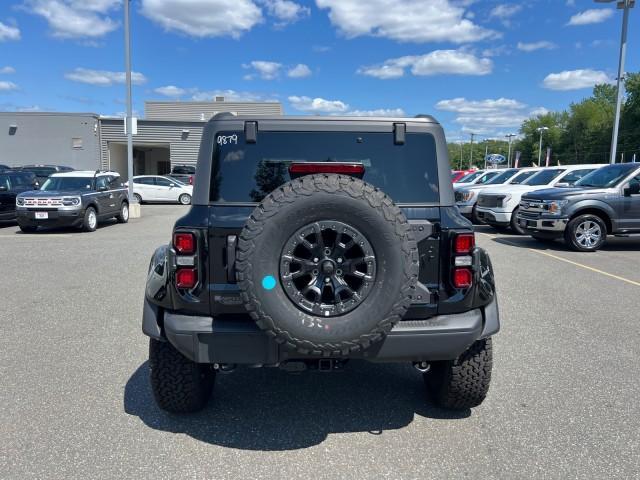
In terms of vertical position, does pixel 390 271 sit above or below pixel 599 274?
above

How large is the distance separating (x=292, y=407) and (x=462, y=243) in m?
1.67

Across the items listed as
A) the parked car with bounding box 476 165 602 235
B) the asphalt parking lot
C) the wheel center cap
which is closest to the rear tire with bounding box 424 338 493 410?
the asphalt parking lot

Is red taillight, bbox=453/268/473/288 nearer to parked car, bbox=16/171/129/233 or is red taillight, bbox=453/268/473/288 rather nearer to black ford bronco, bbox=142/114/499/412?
black ford bronco, bbox=142/114/499/412

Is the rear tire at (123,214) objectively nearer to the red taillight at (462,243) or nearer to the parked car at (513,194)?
the parked car at (513,194)

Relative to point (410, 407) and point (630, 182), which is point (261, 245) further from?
point (630, 182)

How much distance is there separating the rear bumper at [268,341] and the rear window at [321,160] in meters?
0.75

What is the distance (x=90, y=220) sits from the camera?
43.9 ft

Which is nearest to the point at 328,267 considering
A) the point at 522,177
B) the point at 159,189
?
the point at 522,177

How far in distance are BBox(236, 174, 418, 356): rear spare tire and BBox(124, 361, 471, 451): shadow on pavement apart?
2.92ft

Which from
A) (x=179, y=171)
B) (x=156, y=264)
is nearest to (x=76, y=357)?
(x=156, y=264)

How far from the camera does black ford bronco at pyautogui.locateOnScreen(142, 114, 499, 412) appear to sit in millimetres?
2570

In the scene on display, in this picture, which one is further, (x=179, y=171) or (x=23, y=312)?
(x=179, y=171)

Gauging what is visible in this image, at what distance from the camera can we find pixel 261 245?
2.55 meters

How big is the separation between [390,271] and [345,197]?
17.8 inches
